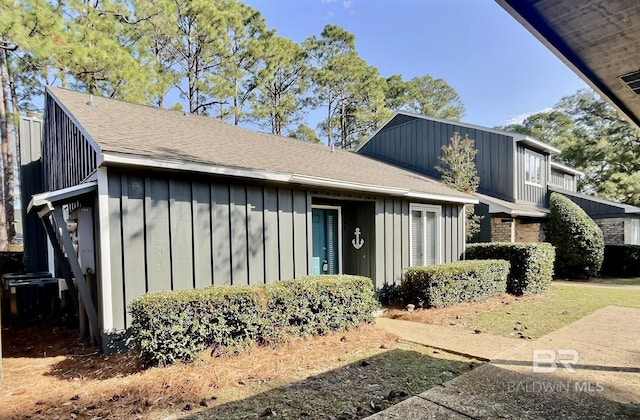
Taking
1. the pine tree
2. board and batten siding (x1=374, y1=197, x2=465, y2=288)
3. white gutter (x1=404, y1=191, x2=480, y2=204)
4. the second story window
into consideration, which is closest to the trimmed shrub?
the second story window

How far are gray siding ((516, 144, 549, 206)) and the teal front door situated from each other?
9.42 metres

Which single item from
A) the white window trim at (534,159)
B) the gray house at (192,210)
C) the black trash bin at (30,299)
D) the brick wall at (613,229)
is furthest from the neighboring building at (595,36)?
the brick wall at (613,229)

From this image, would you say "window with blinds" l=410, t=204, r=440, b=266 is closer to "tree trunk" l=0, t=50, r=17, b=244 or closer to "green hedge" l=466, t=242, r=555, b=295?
"green hedge" l=466, t=242, r=555, b=295

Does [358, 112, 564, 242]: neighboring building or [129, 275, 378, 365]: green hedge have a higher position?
[358, 112, 564, 242]: neighboring building

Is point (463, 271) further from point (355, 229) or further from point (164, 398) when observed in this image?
point (164, 398)

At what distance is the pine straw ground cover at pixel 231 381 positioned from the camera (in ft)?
10.9

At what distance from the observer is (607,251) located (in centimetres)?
1459

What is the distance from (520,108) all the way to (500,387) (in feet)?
106

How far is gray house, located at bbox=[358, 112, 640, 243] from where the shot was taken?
1324 centimetres

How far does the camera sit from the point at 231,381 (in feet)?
12.9

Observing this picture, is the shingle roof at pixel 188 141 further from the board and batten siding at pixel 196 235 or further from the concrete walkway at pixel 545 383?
the concrete walkway at pixel 545 383

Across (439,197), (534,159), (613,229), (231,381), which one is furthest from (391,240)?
(613,229)

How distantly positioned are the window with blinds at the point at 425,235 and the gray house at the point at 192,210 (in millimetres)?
30

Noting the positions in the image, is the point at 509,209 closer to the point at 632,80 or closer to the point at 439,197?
the point at 439,197
